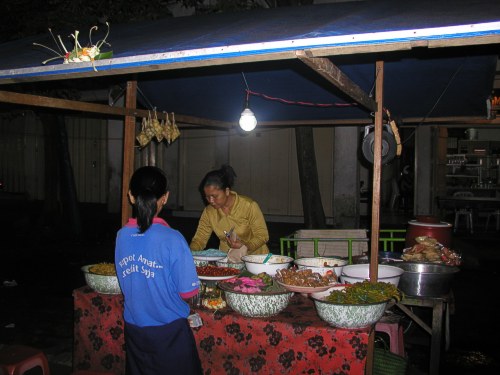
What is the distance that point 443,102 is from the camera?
521 cm

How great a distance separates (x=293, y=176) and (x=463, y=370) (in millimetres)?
9826

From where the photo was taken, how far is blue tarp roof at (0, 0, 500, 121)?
2186 millimetres

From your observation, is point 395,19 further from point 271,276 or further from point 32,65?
point 32,65

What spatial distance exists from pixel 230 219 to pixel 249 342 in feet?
5.33

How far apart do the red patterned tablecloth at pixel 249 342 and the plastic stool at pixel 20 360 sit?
45 centimetres

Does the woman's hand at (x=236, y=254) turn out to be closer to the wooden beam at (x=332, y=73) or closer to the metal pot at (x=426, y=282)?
the metal pot at (x=426, y=282)

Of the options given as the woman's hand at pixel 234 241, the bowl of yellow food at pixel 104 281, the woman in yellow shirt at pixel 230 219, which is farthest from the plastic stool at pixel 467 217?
the bowl of yellow food at pixel 104 281

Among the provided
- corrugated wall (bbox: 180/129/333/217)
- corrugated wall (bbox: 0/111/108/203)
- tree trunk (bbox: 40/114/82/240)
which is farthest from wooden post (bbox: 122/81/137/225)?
corrugated wall (bbox: 0/111/108/203)

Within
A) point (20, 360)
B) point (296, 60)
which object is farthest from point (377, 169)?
point (20, 360)

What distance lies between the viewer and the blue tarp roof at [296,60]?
219 centimetres

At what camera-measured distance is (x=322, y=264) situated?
3.90 metres

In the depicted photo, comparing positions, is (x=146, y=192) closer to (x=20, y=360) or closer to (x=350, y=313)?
(x=350, y=313)

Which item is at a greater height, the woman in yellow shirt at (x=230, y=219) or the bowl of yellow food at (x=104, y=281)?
the woman in yellow shirt at (x=230, y=219)

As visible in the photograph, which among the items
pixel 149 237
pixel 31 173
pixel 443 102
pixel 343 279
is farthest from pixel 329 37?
pixel 31 173
